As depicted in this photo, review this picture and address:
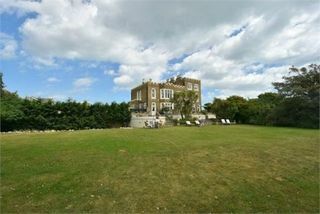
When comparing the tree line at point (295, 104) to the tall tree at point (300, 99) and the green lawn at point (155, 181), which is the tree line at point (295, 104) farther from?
the green lawn at point (155, 181)

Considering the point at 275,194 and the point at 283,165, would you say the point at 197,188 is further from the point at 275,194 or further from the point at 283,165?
the point at 283,165

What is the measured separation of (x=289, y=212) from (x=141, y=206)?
3056 millimetres

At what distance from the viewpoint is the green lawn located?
19.1ft

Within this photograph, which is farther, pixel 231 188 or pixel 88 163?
pixel 88 163

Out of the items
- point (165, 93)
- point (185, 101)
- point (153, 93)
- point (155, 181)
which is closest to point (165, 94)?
point (165, 93)

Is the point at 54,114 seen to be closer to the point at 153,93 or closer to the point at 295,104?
the point at 153,93

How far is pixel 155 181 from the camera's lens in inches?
279

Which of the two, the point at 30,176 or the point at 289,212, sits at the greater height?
the point at 30,176

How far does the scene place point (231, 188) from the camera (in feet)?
22.3

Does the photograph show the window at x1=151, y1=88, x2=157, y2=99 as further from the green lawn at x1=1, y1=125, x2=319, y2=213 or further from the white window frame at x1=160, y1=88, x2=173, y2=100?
the green lawn at x1=1, y1=125, x2=319, y2=213

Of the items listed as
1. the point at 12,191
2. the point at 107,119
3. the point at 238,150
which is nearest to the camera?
the point at 12,191

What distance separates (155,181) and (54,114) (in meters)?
25.8

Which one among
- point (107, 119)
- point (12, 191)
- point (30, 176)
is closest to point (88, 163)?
point (30, 176)

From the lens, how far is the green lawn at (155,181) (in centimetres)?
581
